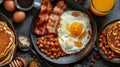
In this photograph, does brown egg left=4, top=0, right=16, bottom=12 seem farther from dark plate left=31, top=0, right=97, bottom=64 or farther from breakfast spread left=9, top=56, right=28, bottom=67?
breakfast spread left=9, top=56, right=28, bottom=67

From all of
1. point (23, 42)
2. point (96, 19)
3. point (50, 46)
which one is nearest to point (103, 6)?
point (96, 19)

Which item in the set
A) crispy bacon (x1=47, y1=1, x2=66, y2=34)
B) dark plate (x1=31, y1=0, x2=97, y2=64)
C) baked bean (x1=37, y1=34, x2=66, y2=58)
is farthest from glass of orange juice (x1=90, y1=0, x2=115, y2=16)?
baked bean (x1=37, y1=34, x2=66, y2=58)

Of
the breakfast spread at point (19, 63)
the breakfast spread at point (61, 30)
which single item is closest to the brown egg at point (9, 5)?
the breakfast spread at point (61, 30)

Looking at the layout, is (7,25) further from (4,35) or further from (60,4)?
(60,4)

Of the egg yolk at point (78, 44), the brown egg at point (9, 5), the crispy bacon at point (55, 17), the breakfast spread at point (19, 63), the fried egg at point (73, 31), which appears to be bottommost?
the breakfast spread at point (19, 63)

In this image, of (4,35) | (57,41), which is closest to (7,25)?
(4,35)

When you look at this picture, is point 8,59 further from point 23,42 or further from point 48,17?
point 48,17

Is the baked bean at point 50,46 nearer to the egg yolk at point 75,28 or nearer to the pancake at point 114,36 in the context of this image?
the egg yolk at point 75,28
